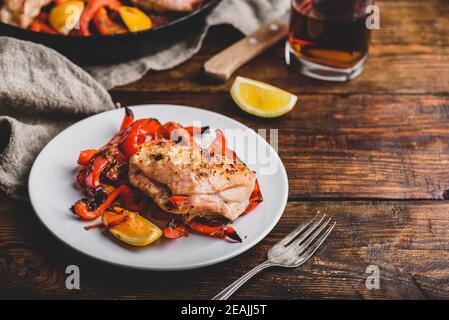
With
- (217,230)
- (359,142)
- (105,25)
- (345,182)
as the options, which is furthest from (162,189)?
(105,25)

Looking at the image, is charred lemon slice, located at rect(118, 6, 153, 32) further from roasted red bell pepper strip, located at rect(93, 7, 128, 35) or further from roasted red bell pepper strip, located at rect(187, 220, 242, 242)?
roasted red bell pepper strip, located at rect(187, 220, 242, 242)

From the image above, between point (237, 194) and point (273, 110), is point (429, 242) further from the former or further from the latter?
point (273, 110)

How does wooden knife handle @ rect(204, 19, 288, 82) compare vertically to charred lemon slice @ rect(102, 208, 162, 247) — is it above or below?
below

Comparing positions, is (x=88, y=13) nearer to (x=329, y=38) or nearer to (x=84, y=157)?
(x=84, y=157)

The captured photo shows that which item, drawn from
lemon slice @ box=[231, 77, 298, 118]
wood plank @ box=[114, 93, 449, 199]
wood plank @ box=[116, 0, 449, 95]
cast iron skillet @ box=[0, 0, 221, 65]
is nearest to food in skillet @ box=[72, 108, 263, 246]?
wood plank @ box=[114, 93, 449, 199]

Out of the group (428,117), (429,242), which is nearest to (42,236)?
(429,242)

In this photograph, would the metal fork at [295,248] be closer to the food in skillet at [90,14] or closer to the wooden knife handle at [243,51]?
the wooden knife handle at [243,51]

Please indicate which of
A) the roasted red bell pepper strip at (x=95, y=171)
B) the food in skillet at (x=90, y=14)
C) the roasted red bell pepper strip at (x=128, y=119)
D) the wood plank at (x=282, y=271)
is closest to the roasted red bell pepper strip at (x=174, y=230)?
the wood plank at (x=282, y=271)
